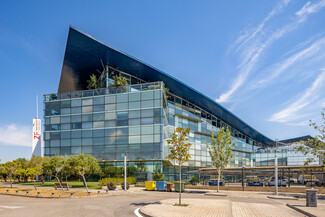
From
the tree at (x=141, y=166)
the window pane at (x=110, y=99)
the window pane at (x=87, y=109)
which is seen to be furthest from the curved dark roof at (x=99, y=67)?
the tree at (x=141, y=166)

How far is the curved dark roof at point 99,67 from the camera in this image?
147ft

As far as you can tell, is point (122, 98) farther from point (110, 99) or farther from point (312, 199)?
point (312, 199)

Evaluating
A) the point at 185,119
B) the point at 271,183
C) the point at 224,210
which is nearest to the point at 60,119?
the point at 185,119

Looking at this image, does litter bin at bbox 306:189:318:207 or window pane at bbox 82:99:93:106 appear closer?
litter bin at bbox 306:189:318:207

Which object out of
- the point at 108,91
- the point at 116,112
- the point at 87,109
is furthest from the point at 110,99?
the point at 87,109

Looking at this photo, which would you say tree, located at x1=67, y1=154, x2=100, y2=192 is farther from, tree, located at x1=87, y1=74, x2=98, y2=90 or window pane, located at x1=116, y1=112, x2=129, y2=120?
tree, located at x1=87, y1=74, x2=98, y2=90

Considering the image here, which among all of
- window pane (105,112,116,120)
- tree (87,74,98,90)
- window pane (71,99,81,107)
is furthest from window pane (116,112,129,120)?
tree (87,74,98,90)

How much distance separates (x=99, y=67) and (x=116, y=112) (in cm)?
1098

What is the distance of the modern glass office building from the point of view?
143ft

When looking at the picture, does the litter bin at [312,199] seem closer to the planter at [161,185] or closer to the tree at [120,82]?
the planter at [161,185]

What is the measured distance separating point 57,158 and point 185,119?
1036 inches

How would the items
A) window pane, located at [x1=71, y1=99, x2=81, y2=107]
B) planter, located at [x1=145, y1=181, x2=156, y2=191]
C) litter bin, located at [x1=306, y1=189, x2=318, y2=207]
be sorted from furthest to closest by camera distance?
window pane, located at [x1=71, y1=99, x2=81, y2=107]
planter, located at [x1=145, y1=181, x2=156, y2=191]
litter bin, located at [x1=306, y1=189, x2=318, y2=207]

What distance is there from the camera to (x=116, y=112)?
150 feet

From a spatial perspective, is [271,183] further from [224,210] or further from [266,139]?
[266,139]
